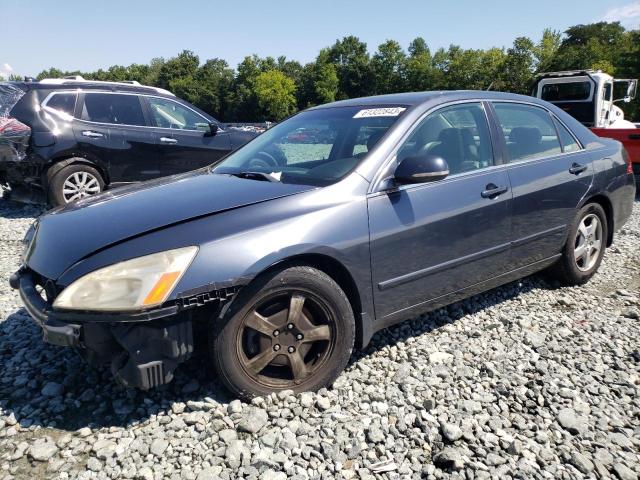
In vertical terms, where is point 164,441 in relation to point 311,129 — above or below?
below

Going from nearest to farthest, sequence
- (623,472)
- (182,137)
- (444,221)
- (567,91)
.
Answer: (623,472) → (444,221) → (182,137) → (567,91)

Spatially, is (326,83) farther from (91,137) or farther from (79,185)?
(79,185)

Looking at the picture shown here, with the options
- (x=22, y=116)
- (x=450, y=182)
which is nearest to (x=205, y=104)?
(x=22, y=116)

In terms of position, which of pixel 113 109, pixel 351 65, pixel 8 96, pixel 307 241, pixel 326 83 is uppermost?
pixel 351 65

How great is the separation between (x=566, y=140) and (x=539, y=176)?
0.67 m

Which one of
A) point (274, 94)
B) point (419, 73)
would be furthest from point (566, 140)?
point (274, 94)

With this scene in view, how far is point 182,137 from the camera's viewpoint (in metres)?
7.75

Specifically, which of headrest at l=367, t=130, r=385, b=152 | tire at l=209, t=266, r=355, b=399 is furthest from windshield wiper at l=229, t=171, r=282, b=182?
tire at l=209, t=266, r=355, b=399

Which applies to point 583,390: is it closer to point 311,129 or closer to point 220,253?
point 220,253

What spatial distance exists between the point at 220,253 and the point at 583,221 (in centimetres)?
Result: 328

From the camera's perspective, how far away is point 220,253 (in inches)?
91.0

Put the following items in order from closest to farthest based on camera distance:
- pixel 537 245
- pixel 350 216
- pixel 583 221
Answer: pixel 350 216
pixel 537 245
pixel 583 221

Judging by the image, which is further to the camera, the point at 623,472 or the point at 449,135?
the point at 449,135

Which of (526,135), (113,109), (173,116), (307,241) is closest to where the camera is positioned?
(307,241)
